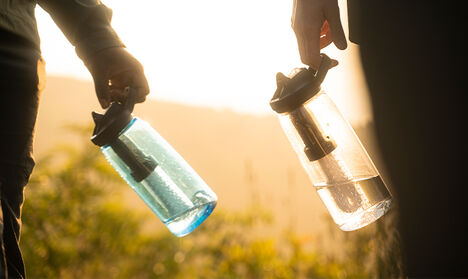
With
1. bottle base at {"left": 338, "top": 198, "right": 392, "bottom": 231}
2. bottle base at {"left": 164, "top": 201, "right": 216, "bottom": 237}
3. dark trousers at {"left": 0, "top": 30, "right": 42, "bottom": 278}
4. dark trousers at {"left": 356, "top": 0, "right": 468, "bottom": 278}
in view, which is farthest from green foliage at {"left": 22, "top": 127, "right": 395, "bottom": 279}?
dark trousers at {"left": 0, "top": 30, "right": 42, "bottom": 278}

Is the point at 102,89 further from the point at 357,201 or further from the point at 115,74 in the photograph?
the point at 357,201

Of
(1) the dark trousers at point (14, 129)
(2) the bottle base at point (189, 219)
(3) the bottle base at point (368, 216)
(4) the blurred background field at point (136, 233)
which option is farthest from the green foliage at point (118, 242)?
(1) the dark trousers at point (14, 129)

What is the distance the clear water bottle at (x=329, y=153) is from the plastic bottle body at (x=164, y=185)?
0.97 feet

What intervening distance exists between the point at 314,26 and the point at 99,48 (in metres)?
0.56

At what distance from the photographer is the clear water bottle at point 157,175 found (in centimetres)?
120

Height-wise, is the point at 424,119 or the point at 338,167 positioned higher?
the point at 424,119

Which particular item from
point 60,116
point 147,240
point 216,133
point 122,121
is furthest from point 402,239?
point 216,133

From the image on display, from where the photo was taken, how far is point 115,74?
1.20 m

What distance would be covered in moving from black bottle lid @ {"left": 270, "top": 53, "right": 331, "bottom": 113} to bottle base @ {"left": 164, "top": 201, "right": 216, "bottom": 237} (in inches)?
13.0

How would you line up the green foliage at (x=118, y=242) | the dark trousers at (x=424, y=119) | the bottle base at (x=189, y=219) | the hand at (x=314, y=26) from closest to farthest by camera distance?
the dark trousers at (x=424, y=119) < the hand at (x=314, y=26) < the bottle base at (x=189, y=219) < the green foliage at (x=118, y=242)

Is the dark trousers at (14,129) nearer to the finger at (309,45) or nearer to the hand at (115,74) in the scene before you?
the hand at (115,74)

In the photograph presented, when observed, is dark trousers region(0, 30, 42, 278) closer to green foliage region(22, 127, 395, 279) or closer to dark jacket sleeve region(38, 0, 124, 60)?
dark jacket sleeve region(38, 0, 124, 60)

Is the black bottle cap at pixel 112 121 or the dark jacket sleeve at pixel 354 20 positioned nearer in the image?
the dark jacket sleeve at pixel 354 20

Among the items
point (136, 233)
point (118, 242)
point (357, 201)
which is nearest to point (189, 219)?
point (357, 201)
